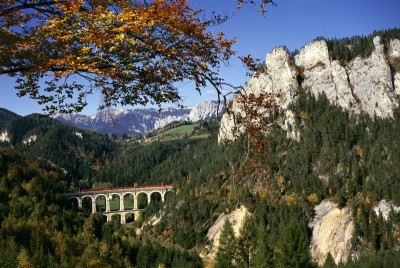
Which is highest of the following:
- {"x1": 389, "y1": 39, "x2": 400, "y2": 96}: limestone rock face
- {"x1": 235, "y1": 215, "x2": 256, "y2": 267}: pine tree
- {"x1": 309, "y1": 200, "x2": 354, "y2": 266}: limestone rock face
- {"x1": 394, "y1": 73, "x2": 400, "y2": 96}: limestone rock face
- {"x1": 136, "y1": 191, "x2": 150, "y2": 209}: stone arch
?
{"x1": 389, "y1": 39, "x2": 400, "y2": 96}: limestone rock face

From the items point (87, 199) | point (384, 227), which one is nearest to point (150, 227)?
point (87, 199)

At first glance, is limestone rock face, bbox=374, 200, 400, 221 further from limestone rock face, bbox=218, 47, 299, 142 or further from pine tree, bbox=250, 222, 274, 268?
pine tree, bbox=250, 222, 274, 268

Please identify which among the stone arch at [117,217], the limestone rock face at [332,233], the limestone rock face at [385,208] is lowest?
the limestone rock face at [332,233]

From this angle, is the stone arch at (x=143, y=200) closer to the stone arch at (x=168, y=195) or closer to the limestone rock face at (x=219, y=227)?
the stone arch at (x=168, y=195)

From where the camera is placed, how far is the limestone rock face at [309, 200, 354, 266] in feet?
348

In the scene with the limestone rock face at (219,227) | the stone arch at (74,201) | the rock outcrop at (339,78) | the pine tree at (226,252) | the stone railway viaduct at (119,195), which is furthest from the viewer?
the rock outcrop at (339,78)

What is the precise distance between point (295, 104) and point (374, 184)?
72.5 meters

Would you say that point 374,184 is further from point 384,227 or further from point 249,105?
point 249,105

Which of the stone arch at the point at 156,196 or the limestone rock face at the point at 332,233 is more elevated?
the stone arch at the point at 156,196

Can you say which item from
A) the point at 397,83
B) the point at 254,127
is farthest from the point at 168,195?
the point at 254,127

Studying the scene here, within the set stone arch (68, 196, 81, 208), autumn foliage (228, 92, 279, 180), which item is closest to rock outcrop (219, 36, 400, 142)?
stone arch (68, 196, 81, 208)

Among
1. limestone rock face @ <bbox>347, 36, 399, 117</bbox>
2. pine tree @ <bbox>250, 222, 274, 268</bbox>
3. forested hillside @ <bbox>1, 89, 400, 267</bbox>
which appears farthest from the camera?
limestone rock face @ <bbox>347, 36, 399, 117</bbox>

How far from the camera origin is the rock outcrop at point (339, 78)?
16000 centimetres

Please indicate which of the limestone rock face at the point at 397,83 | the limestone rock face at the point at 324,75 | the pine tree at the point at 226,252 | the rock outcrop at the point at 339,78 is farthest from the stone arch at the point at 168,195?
the limestone rock face at the point at 397,83
